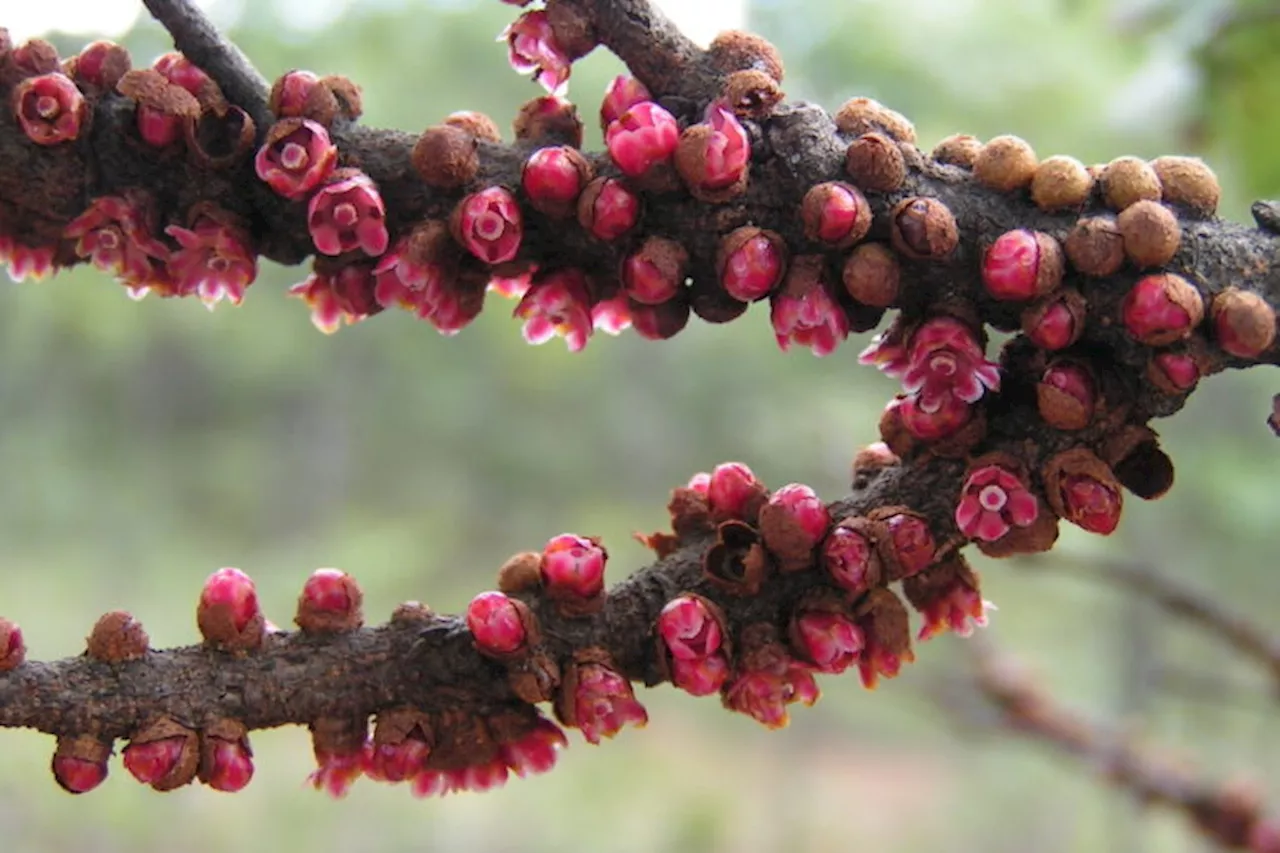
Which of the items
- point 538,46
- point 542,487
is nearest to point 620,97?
point 538,46

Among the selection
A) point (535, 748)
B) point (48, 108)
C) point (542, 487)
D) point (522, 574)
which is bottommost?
point (535, 748)

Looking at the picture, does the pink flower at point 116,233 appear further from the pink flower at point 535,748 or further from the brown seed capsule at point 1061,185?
the brown seed capsule at point 1061,185

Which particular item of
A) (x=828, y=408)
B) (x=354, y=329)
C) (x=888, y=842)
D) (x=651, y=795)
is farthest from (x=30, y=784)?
(x=888, y=842)

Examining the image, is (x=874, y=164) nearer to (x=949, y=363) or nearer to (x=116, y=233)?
(x=949, y=363)

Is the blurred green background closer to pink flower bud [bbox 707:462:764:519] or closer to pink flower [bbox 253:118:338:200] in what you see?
pink flower bud [bbox 707:462:764:519]

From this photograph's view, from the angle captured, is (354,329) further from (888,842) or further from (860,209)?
(860,209)

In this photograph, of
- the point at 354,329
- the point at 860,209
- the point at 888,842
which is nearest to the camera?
the point at 860,209
